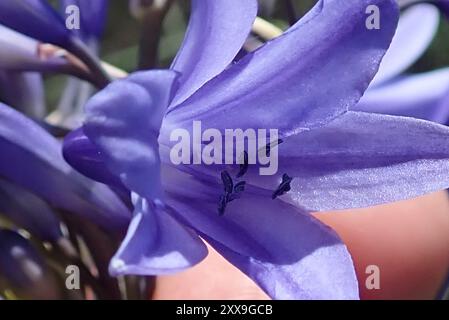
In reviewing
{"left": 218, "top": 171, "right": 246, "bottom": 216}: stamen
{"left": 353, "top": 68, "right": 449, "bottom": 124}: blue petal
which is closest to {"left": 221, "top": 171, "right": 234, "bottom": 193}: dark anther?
{"left": 218, "top": 171, "right": 246, "bottom": 216}: stamen

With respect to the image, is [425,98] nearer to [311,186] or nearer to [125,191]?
[311,186]

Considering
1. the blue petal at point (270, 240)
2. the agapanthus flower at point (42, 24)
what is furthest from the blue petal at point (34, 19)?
the blue petal at point (270, 240)

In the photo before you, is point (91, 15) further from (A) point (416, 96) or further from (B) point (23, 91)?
(A) point (416, 96)

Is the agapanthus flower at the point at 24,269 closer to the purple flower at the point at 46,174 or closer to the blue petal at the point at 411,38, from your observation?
the purple flower at the point at 46,174

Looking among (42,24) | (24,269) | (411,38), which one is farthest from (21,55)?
(411,38)

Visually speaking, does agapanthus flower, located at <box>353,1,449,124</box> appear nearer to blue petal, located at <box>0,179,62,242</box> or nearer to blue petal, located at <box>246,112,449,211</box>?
blue petal, located at <box>246,112,449,211</box>
